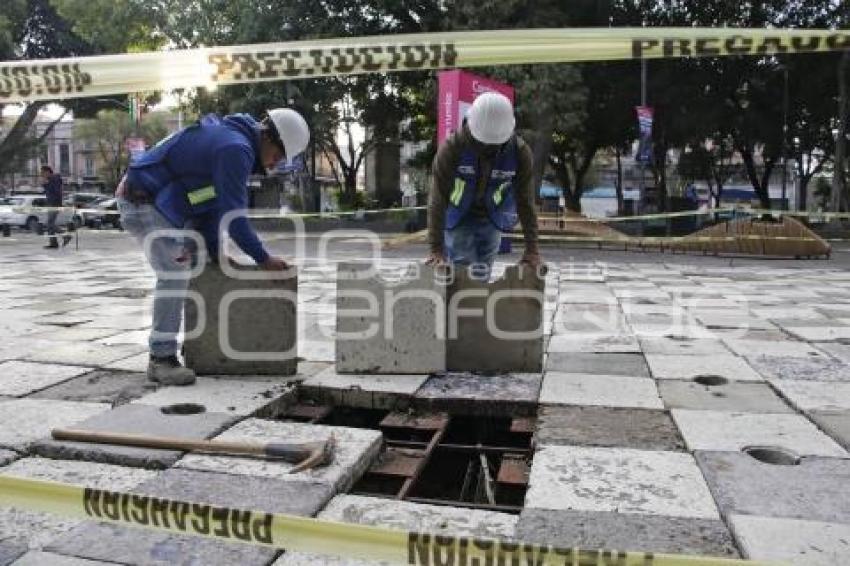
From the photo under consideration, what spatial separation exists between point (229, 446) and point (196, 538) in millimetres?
688

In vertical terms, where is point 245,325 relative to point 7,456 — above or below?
above

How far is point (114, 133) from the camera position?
185 feet

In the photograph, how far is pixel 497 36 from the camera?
3420 millimetres

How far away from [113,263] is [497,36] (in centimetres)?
1122

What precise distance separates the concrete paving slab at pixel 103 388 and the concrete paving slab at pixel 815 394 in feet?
11.2

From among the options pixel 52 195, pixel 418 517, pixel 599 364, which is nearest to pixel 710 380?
pixel 599 364

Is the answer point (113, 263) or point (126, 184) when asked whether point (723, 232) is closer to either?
point (113, 263)

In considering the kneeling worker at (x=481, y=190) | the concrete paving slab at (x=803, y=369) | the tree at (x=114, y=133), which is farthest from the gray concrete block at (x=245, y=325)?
the tree at (x=114, y=133)

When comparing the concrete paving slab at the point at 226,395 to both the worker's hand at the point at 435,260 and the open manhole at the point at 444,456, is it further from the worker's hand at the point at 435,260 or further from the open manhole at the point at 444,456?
the worker's hand at the point at 435,260

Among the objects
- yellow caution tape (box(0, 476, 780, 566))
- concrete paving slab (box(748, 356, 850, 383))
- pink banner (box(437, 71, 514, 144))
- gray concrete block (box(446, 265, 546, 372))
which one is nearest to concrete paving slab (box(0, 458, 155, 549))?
yellow caution tape (box(0, 476, 780, 566))

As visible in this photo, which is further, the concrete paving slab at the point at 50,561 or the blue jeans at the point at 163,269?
A: the blue jeans at the point at 163,269

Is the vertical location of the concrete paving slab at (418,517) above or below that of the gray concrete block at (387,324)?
below

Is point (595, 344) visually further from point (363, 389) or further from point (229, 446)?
point (229, 446)

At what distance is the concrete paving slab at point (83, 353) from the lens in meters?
4.98
